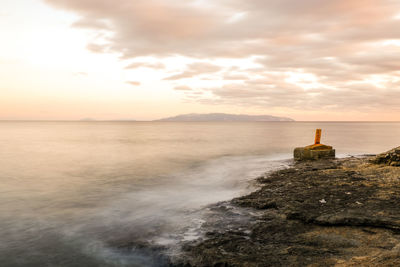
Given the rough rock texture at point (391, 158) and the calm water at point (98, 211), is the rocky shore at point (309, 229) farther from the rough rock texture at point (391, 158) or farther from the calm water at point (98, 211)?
the rough rock texture at point (391, 158)

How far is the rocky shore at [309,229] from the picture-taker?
562 centimetres

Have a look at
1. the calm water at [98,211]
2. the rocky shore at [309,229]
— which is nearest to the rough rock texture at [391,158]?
the rocky shore at [309,229]

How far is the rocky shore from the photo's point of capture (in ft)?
18.4

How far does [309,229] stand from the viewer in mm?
7090

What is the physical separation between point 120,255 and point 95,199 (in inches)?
276

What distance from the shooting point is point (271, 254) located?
5.86 metres

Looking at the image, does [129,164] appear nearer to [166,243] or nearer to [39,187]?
[39,187]

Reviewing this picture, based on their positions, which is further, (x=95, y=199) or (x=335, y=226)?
(x=95, y=199)

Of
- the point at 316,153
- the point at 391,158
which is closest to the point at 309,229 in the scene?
the point at 391,158

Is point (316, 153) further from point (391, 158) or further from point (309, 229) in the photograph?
point (309, 229)

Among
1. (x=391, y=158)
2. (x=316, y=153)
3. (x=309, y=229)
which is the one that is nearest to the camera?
(x=309, y=229)

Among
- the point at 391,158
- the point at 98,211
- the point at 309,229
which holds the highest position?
the point at 391,158

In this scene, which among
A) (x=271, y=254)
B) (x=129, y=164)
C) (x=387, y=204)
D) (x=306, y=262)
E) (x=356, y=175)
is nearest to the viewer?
(x=306, y=262)

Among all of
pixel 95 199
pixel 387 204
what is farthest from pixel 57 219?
pixel 387 204
